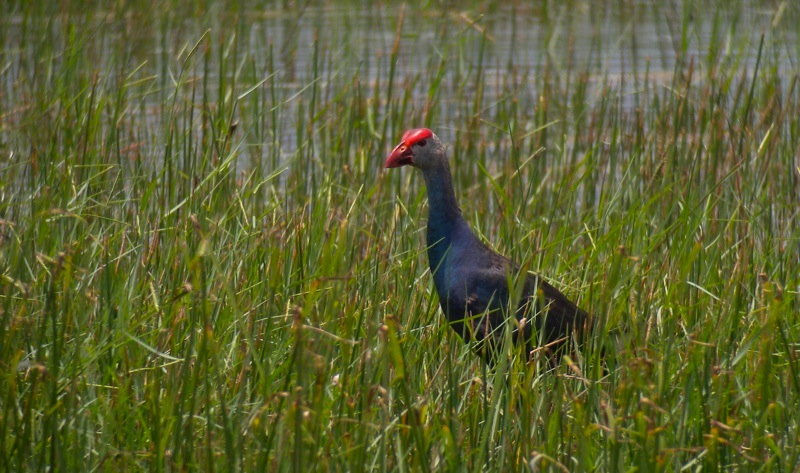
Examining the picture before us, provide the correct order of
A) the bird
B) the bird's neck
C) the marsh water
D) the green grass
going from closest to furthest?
1. the green grass
2. the bird
3. the bird's neck
4. the marsh water

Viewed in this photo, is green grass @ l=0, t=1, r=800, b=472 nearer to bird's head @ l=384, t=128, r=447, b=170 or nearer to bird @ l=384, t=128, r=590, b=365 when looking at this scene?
bird @ l=384, t=128, r=590, b=365

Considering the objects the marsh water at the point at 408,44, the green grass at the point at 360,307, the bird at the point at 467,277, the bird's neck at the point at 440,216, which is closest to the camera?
the green grass at the point at 360,307

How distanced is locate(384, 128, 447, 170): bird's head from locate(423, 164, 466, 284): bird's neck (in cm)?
3

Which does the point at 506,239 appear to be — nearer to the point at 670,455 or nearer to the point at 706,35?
the point at 670,455

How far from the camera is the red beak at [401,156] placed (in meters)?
3.32

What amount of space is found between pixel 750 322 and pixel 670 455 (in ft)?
2.98

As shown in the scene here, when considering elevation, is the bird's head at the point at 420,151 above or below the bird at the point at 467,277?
above

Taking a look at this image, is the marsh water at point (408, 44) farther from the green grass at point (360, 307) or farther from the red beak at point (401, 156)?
the red beak at point (401, 156)

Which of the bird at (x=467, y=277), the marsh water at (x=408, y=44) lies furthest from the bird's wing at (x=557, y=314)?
the marsh water at (x=408, y=44)

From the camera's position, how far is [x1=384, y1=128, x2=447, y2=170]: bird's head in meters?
3.31

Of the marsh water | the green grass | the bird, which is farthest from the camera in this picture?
the marsh water

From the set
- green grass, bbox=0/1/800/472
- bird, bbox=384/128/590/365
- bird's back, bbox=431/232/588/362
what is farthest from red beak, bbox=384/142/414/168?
bird's back, bbox=431/232/588/362

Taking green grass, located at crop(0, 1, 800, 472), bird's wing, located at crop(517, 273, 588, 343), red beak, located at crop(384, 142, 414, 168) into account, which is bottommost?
bird's wing, located at crop(517, 273, 588, 343)

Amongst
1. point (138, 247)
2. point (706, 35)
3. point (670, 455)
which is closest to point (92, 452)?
point (138, 247)
